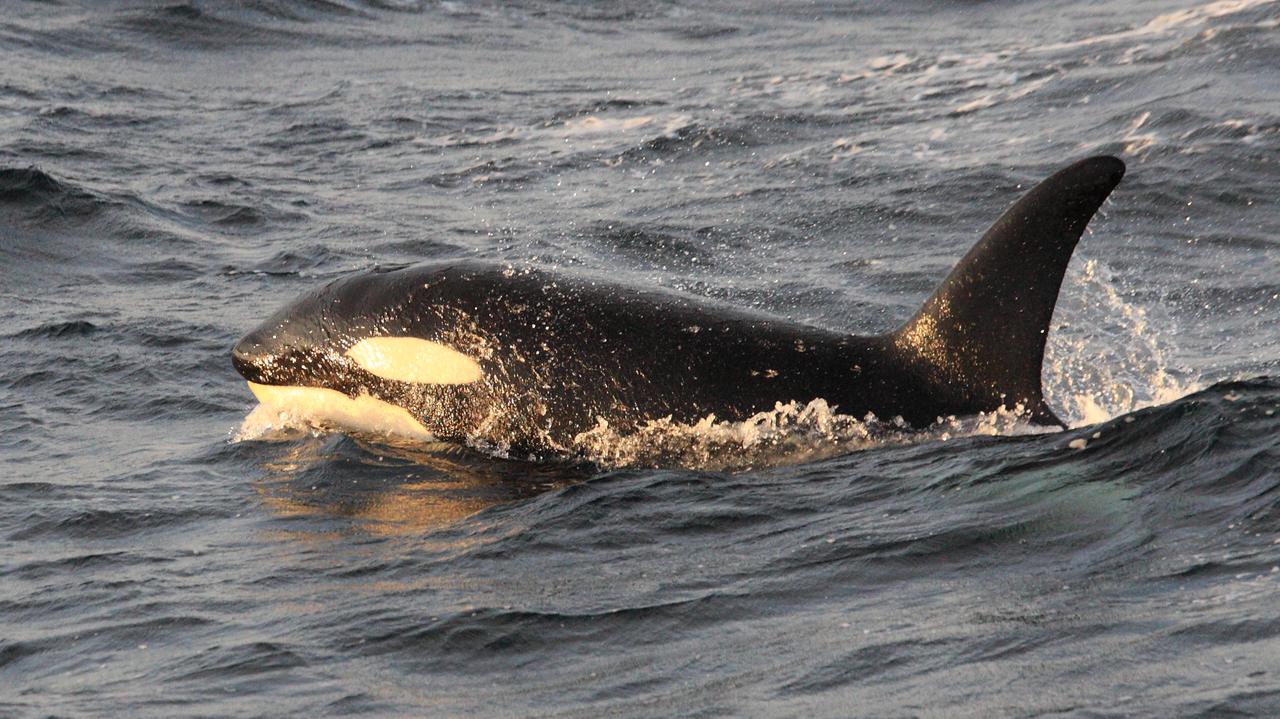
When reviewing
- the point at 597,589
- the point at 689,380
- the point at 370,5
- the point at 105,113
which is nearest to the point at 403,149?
Answer: the point at 105,113

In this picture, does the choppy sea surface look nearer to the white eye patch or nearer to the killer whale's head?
the killer whale's head

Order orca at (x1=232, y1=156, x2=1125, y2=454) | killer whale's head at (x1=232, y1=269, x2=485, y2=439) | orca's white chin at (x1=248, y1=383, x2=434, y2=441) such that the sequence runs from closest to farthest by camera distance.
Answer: orca at (x1=232, y1=156, x2=1125, y2=454)
killer whale's head at (x1=232, y1=269, x2=485, y2=439)
orca's white chin at (x1=248, y1=383, x2=434, y2=441)

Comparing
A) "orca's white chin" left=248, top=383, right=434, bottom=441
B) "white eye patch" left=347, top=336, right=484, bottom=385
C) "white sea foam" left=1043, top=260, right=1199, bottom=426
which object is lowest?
"orca's white chin" left=248, top=383, right=434, bottom=441

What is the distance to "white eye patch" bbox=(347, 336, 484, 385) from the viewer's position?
30.6 ft

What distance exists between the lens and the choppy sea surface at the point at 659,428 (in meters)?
6.28

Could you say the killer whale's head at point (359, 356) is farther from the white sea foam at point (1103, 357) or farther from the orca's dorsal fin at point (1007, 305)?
the white sea foam at point (1103, 357)

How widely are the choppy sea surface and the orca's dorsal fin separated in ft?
0.86

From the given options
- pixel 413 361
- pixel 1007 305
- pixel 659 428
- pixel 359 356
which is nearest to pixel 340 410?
pixel 359 356

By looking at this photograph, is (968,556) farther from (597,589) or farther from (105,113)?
(105,113)

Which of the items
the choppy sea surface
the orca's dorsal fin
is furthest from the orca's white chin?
the orca's dorsal fin

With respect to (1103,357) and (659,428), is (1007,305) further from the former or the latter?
(1103,357)

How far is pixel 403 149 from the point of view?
68.5 feet

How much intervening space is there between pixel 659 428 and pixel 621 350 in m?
0.46

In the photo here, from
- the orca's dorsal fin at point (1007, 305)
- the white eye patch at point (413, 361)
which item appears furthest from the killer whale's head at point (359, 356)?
the orca's dorsal fin at point (1007, 305)
